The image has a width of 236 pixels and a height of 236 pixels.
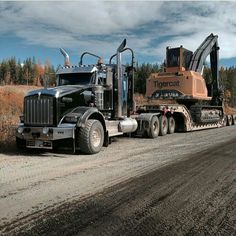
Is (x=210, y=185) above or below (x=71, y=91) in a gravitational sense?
below

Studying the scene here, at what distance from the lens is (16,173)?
7625 millimetres

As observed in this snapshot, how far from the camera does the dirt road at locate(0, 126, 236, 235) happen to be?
4.51 metres

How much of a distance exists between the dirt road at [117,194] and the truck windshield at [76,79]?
9.47 ft

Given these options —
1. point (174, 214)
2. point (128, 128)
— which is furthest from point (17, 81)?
point (174, 214)

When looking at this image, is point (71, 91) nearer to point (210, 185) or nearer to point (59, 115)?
point (59, 115)

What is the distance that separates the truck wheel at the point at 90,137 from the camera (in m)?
10.2

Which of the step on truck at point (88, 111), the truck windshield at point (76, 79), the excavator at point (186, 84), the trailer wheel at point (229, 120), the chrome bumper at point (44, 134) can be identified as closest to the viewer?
the chrome bumper at point (44, 134)

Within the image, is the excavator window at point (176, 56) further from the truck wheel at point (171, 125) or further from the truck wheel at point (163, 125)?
the truck wheel at point (163, 125)

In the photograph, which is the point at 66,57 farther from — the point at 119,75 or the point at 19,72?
the point at 19,72

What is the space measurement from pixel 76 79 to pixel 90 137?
257 cm

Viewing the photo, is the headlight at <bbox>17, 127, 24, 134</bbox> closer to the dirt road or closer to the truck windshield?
the dirt road

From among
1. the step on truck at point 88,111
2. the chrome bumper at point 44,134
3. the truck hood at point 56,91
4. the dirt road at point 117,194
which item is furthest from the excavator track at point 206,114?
the chrome bumper at point 44,134

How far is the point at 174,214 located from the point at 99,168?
3432 mm

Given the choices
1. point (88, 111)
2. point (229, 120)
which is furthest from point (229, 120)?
point (88, 111)
